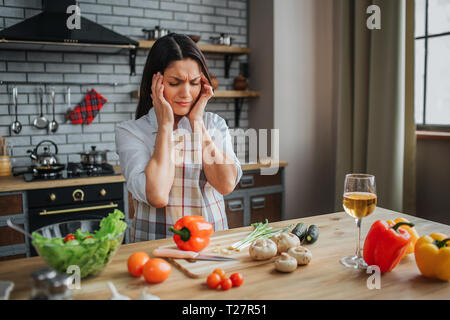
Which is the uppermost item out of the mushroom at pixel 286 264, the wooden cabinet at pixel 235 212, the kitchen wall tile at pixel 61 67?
the kitchen wall tile at pixel 61 67

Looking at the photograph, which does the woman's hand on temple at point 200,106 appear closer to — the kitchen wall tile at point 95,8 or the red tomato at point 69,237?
the red tomato at point 69,237

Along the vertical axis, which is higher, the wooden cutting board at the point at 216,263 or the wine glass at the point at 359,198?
the wine glass at the point at 359,198

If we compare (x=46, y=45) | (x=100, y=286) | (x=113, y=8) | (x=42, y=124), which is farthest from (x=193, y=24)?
(x=100, y=286)

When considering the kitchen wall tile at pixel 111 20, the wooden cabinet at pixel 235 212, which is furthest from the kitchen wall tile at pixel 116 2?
the wooden cabinet at pixel 235 212

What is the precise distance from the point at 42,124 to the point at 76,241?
8.24 ft

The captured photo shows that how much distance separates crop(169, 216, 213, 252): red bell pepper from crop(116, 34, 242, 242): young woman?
1.03 ft

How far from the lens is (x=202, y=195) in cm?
173

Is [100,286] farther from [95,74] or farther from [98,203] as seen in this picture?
[95,74]

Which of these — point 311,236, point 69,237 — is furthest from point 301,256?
point 69,237

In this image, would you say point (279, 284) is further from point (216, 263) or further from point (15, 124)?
point (15, 124)

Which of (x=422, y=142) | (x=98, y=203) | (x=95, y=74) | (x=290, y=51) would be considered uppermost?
(x=290, y=51)

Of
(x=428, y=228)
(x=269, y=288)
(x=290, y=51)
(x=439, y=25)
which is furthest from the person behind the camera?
(x=290, y=51)

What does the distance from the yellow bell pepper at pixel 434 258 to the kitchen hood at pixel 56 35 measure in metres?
2.52

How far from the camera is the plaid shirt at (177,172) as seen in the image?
1.65m
